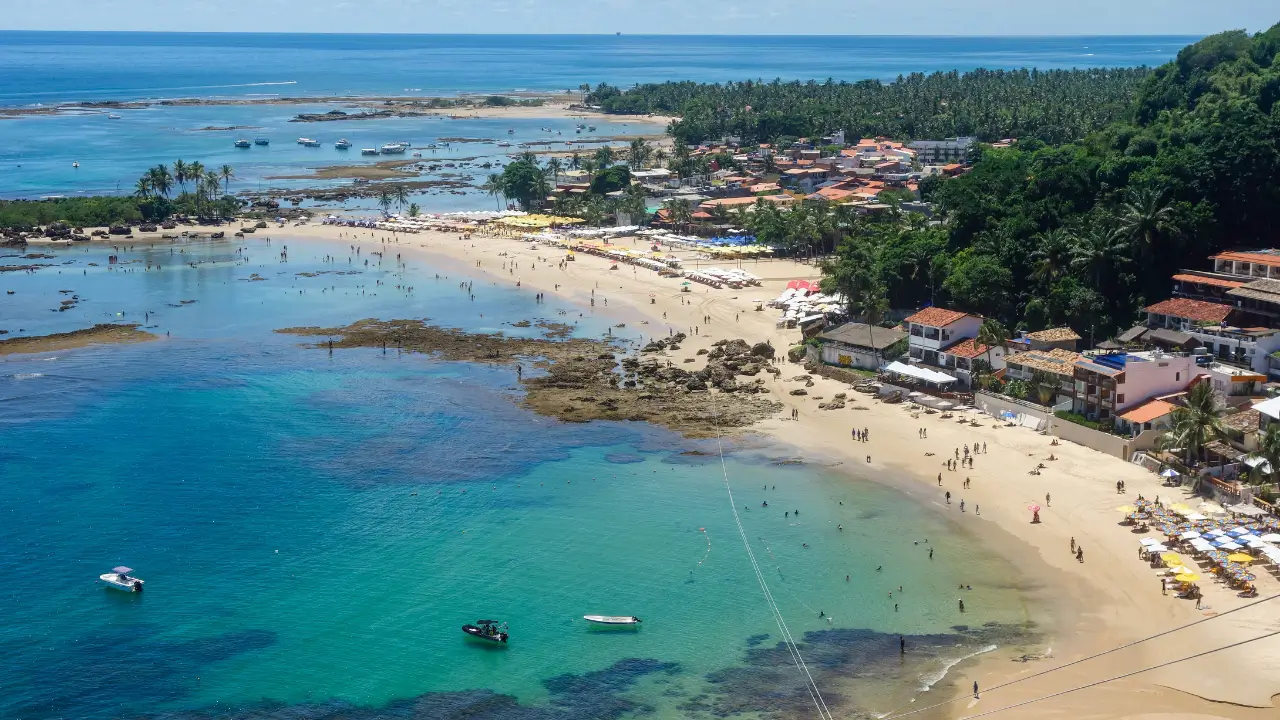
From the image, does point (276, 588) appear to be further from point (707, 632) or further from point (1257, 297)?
point (1257, 297)

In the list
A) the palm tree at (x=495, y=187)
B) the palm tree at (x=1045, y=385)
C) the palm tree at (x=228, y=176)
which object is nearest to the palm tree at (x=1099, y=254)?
the palm tree at (x=1045, y=385)

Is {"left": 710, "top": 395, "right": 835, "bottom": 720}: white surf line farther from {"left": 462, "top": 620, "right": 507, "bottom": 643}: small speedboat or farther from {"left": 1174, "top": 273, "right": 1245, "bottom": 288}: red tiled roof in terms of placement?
{"left": 1174, "top": 273, "right": 1245, "bottom": 288}: red tiled roof

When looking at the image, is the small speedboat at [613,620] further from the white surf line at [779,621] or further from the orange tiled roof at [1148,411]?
the orange tiled roof at [1148,411]

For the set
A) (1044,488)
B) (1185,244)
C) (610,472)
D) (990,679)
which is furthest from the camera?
(1185,244)

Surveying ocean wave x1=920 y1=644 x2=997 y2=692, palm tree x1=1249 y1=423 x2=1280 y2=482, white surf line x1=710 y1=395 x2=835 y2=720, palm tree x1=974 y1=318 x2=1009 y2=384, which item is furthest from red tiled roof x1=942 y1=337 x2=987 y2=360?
ocean wave x1=920 y1=644 x2=997 y2=692

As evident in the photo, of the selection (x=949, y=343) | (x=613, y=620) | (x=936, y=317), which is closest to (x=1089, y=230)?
(x=936, y=317)

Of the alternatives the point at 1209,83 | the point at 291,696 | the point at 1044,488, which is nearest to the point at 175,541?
the point at 291,696
